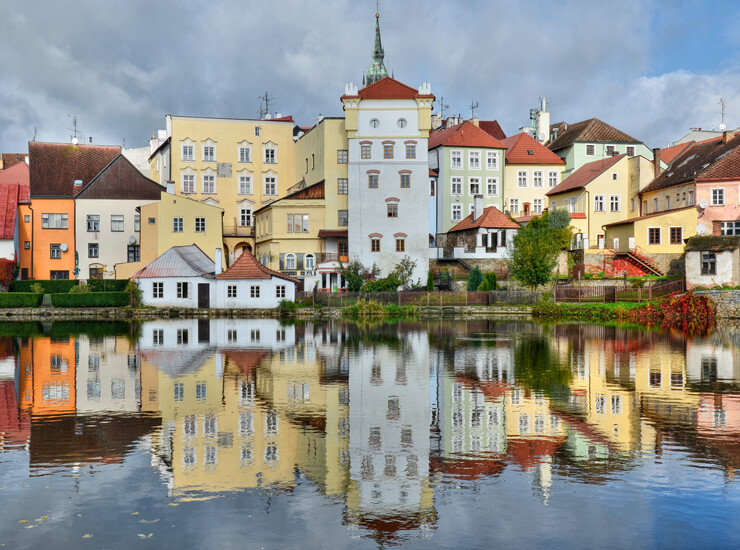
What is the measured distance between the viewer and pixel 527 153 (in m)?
75.2

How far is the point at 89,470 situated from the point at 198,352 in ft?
52.6

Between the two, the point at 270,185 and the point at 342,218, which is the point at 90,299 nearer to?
the point at 342,218

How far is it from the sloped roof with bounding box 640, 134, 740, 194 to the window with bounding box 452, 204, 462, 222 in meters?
15.9

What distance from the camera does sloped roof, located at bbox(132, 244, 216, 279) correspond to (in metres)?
54.4

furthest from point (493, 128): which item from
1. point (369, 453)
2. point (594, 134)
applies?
point (369, 453)

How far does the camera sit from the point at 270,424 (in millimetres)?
14219

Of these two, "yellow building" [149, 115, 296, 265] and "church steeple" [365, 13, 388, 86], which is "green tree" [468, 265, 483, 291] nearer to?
"yellow building" [149, 115, 296, 265]

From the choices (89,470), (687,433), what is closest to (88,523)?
(89,470)

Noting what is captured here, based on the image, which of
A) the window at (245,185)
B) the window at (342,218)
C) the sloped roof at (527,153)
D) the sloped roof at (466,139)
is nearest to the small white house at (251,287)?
the window at (342,218)

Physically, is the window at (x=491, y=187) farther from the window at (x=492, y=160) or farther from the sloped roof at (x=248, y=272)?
the sloped roof at (x=248, y=272)

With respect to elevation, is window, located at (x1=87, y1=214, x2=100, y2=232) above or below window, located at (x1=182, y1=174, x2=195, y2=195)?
below

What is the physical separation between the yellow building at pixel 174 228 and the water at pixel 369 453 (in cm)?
3707

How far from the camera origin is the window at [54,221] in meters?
64.3

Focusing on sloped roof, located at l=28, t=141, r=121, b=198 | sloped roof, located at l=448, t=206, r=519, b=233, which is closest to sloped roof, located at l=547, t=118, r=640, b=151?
sloped roof, located at l=448, t=206, r=519, b=233
